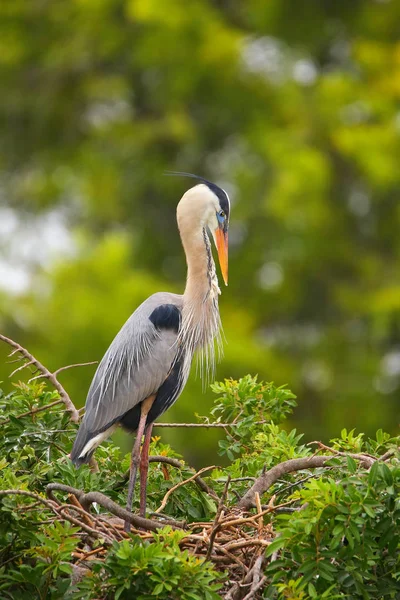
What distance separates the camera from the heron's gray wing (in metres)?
5.25

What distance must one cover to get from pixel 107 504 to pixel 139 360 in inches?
50.5

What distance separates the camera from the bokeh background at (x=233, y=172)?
1480 cm

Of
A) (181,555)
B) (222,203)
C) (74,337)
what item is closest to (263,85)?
(74,337)

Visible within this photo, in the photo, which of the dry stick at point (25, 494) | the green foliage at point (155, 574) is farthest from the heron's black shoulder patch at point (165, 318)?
the green foliage at point (155, 574)

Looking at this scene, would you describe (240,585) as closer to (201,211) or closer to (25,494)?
(25,494)

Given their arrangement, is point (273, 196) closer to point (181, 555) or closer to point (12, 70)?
point (12, 70)

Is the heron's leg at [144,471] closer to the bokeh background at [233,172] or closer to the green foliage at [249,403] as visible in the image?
the green foliage at [249,403]

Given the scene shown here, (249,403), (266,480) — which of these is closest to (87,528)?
(266,480)

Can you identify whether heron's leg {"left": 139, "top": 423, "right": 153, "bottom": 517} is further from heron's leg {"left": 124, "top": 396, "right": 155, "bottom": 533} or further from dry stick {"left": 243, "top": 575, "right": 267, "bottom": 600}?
dry stick {"left": 243, "top": 575, "right": 267, "bottom": 600}

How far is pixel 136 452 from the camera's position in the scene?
16.1ft

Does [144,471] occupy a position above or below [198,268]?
below

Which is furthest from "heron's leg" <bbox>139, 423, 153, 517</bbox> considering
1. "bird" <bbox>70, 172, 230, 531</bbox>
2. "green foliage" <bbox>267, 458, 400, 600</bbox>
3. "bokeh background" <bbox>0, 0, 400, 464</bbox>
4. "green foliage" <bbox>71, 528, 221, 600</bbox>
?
"bokeh background" <bbox>0, 0, 400, 464</bbox>

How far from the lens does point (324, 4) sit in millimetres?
17719

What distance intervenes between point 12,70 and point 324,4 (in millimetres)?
4740
